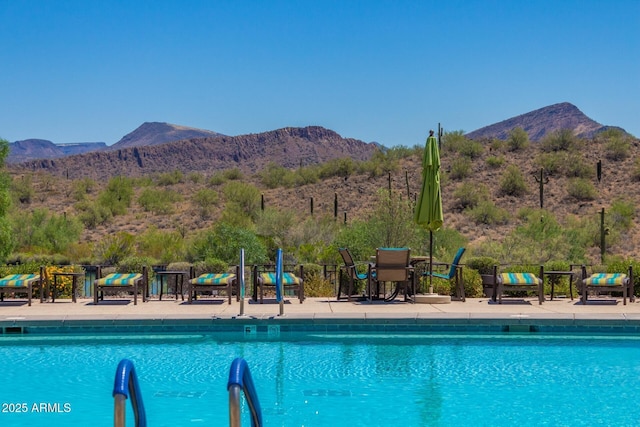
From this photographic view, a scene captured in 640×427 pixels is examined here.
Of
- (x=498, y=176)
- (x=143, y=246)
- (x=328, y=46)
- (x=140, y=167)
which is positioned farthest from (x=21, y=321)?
(x=140, y=167)

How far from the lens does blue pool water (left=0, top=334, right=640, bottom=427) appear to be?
6.83 m

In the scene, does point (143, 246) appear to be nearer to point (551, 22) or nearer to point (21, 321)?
point (551, 22)

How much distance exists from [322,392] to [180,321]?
A: 359 centimetres

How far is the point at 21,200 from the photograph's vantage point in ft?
177

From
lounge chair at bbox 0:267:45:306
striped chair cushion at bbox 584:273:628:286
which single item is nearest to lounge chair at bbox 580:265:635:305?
striped chair cushion at bbox 584:273:628:286

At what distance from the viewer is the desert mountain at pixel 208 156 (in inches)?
4114

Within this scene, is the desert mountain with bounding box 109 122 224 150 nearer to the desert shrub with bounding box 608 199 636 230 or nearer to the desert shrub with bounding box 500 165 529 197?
the desert shrub with bounding box 500 165 529 197

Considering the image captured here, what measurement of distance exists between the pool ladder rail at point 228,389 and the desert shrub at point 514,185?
41817 millimetres

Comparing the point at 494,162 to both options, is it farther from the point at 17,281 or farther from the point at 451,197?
the point at 17,281

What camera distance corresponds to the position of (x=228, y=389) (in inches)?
135

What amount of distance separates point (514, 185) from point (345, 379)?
3755 centimetres

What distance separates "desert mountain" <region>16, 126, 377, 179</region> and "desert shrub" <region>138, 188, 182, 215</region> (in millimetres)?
47804

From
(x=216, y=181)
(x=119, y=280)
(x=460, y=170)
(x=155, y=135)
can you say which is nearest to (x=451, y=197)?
(x=460, y=170)

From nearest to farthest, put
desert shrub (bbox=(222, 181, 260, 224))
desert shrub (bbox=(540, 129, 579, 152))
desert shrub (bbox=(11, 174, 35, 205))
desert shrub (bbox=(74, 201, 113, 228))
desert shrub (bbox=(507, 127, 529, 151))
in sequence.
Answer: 1. desert shrub (bbox=(222, 181, 260, 224))
2. desert shrub (bbox=(74, 201, 113, 228))
3. desert shrub (bbox=(540, 129, 579, 152))
4. desert shrub (bbox=(507, 127, 529, 151))
5. desert shrub (bbox=(11, 174, 35, 205))
